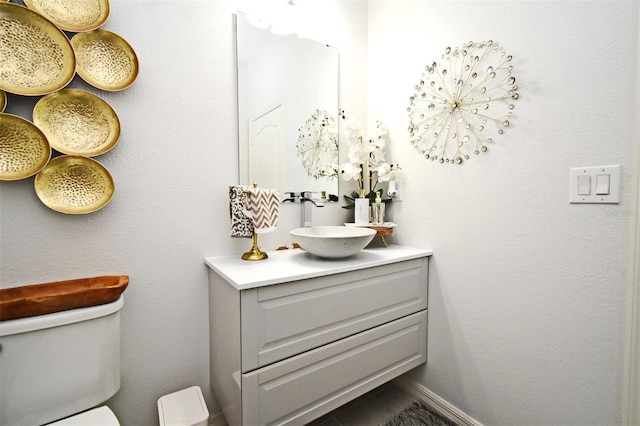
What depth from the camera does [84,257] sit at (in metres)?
1.07

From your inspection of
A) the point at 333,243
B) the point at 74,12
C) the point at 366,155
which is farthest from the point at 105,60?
the point at 366,155

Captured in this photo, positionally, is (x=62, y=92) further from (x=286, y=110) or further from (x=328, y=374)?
(x=328, y=374)

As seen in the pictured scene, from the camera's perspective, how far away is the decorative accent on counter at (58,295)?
865 mm

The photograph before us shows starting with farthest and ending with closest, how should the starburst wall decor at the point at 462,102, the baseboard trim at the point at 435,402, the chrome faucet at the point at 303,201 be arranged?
the chrome faucet at the point at 303,201 → the baseboard trim at the point at 435,402 → the starburst wall decor at the point at 462,102

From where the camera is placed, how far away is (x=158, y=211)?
3.92ft

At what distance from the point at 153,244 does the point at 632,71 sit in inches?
68.7

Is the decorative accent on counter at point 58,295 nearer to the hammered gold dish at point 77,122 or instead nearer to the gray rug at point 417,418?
the hammered gold dish at point 77,122


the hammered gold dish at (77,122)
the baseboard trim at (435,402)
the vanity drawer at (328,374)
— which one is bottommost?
the baseboard trim at (435,402)

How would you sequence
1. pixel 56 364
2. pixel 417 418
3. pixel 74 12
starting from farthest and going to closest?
pixel 417 418, pixel 74 12, pixel 56 364

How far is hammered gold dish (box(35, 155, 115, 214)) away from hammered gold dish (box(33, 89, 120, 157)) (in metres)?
0.05

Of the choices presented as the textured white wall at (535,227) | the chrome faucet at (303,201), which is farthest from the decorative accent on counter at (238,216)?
the textured white wall at (535,227)

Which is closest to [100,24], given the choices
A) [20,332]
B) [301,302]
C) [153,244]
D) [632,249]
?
[153,244]

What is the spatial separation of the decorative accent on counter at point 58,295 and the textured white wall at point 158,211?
0.03m

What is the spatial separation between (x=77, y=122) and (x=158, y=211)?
0.41 metres
